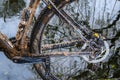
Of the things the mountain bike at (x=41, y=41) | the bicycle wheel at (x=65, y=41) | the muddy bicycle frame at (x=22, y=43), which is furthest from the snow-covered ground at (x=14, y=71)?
the muddy bicycle frame at (x=22, y=43)

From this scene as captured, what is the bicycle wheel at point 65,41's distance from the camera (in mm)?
3795

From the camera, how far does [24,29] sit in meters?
3.74

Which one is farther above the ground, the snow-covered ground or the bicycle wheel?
the bicycle wheel

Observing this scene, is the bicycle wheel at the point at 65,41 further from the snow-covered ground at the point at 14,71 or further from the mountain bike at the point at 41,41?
the snow-covered ground at the point at 14,71

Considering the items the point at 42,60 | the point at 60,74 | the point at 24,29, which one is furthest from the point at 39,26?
the point at 60,74

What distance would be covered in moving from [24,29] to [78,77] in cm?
141

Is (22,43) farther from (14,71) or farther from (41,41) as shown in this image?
(14,71)

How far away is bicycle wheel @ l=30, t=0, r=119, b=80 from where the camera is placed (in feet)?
12.5

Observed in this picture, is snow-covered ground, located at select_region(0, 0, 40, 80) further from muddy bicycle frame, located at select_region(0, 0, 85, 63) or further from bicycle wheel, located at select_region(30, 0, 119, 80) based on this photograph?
muddy bicycle frame, located at select_region(0, 0, 85, 63)

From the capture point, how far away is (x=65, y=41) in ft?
14.5

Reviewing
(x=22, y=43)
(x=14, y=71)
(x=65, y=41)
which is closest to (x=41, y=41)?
(x=22, y=43)

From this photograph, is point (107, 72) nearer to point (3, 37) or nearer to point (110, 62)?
point (110, 62)

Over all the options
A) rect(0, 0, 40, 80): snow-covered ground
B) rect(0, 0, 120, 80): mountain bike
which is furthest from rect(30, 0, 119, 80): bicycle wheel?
rect(0, 0, 40, 80): snow-covered ground

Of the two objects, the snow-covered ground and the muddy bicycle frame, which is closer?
the muddy bicycle frame
